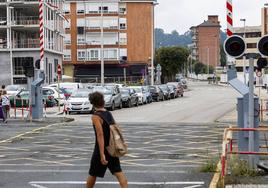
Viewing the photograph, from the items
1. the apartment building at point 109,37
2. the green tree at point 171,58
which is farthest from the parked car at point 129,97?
the green tree at point 171,58

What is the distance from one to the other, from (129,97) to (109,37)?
178ft

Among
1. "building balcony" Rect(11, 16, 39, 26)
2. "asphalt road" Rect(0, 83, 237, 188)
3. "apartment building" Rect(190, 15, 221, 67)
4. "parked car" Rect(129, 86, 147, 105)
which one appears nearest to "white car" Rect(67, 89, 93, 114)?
"asphalt road" Rect(0, 83, 237, 188)

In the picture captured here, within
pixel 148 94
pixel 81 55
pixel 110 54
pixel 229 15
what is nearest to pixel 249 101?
pixel 229 15

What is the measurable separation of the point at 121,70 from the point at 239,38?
82.6 meters

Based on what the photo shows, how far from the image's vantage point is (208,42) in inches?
7229

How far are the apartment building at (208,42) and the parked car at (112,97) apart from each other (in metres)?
139

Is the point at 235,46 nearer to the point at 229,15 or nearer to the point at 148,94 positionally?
the point at 229,15

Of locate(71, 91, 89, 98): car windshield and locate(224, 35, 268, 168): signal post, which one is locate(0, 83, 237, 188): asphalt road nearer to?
locate(224, 35, 268, 168): signal post

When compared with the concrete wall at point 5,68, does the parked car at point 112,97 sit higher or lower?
lower

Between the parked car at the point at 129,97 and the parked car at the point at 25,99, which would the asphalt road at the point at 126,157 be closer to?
the parked car at the point at 25,99

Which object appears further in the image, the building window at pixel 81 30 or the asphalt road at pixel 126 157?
the building window at pixel 81 30

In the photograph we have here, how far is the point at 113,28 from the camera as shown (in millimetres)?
94812

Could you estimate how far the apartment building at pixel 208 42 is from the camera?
178 metres

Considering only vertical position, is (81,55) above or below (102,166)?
above
